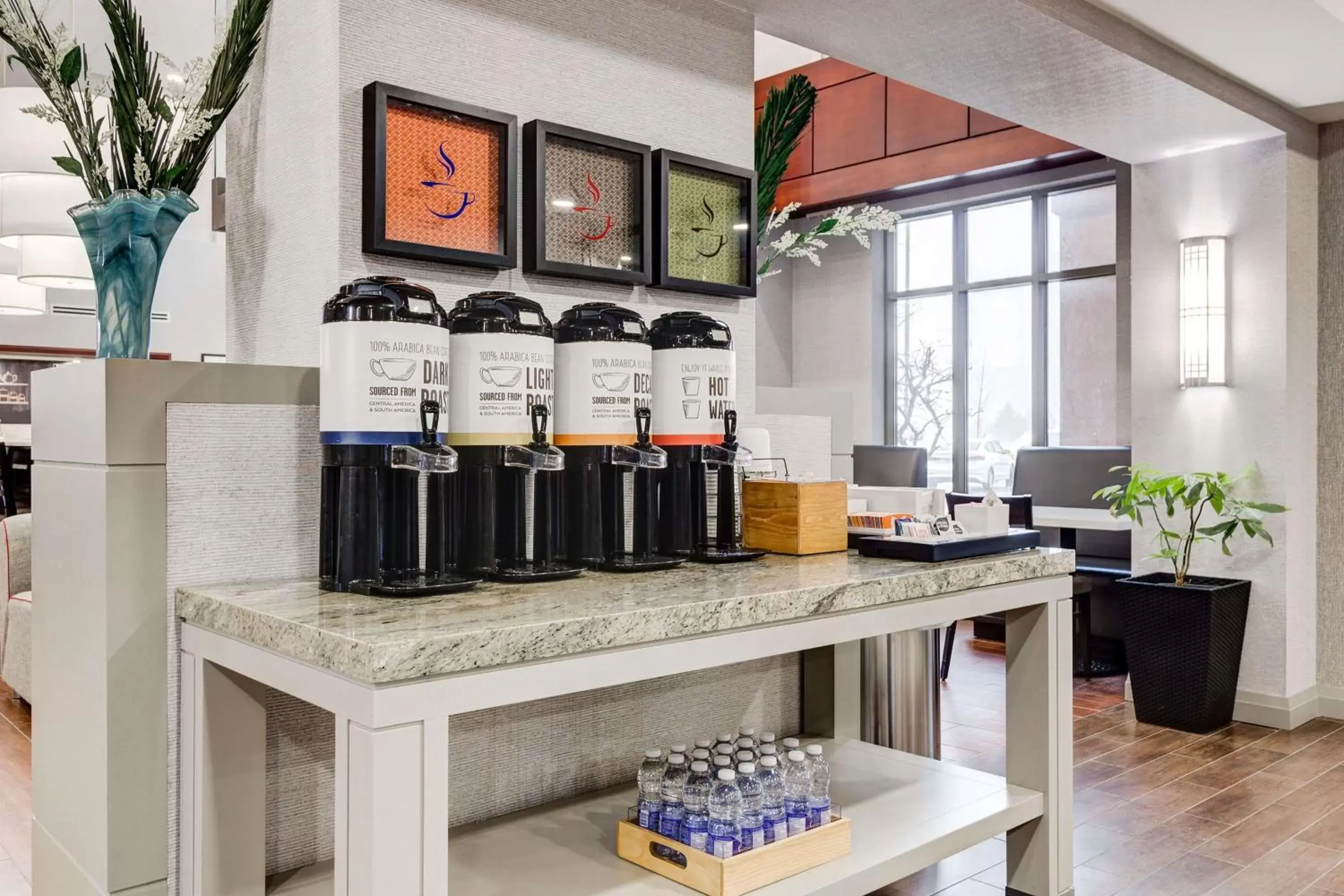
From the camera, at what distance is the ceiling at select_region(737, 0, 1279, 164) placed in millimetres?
2537

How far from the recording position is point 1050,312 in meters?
6.78

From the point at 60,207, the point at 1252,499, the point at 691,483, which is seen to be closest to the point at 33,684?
the point at 691,483

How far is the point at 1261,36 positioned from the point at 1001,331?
4113 mm

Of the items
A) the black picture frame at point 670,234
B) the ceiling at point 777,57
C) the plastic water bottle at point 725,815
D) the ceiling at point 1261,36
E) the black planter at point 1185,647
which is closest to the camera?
the plastic water bottle at point 725,815

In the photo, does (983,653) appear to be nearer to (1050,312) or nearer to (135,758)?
(1050,312)

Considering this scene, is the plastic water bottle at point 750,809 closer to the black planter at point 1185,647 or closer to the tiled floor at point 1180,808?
the tiled floor at point 1180,808

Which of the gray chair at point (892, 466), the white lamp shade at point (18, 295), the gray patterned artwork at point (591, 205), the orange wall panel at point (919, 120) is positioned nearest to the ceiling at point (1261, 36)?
the gray patterned artwork at point (591, 205)

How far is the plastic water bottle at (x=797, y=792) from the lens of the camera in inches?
62.1

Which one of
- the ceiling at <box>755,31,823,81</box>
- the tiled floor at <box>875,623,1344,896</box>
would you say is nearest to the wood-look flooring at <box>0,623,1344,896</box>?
the tiled floor at <box>875,623,1344,896</box>

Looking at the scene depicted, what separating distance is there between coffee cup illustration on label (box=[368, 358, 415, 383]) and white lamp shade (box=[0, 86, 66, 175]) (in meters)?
2.75

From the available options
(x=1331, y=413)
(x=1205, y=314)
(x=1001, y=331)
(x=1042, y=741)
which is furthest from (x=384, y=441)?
(x=1001, y=331)

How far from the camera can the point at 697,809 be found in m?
1.52

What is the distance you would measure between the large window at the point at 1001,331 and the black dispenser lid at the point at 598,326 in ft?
18.0

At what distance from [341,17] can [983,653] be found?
469 centimetres
